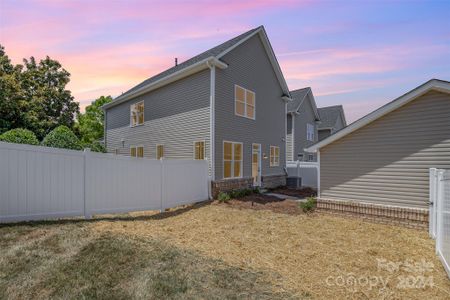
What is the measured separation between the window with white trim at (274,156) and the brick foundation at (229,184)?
3.15 meters

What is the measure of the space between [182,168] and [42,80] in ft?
92.1

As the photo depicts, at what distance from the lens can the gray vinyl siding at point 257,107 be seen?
40.4 feet

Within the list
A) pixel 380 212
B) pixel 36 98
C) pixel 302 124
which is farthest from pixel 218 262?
pixel 36 98

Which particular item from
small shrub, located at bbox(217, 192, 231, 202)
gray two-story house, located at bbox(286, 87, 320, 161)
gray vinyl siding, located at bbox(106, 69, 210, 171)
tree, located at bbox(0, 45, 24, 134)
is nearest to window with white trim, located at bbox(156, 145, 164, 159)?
gray vinyl siding, located at bbox(106, 69, 210, 171)

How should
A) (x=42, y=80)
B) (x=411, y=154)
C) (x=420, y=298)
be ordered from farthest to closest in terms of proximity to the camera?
(x=42, y=80) < (x=411, y=154) < (x=420, y=298)

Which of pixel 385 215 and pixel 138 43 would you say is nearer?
pixel 385 215

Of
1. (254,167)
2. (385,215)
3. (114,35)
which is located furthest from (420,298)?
(254,167)

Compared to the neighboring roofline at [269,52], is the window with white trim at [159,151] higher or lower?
lower

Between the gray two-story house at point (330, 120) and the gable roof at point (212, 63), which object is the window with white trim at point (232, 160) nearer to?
the gable roof at point (212, 63)

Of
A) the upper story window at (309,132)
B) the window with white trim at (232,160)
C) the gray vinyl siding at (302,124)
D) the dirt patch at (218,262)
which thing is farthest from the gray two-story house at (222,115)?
the upper story window at (309,132)

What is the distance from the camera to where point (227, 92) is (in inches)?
502

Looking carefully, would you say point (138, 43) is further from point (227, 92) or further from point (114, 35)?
point (227, 92)

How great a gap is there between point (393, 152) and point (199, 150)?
798 centimetres

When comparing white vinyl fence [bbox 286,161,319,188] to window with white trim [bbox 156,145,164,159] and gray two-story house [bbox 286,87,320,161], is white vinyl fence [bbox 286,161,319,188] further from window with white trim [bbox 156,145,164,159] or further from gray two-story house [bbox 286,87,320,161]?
window with white trim [bbox 156,145,164,159]
